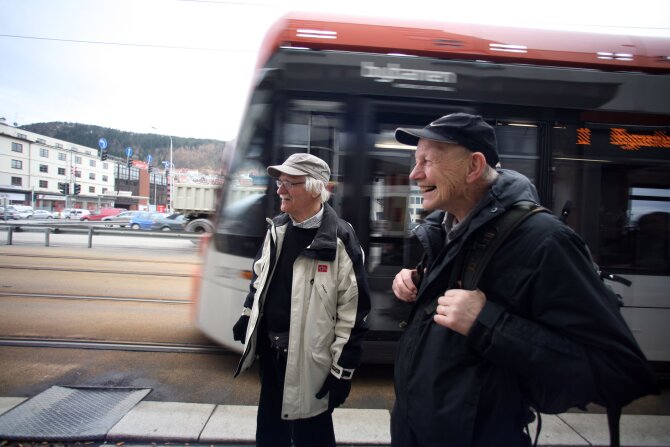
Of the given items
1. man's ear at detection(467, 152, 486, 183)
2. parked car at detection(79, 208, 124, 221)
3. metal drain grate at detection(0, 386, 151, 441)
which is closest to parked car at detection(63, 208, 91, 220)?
parked car at detection(79, 208, 124, 221)

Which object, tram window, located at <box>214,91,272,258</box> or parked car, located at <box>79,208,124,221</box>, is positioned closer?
tram window, located at <box>214,91,272,258</box>

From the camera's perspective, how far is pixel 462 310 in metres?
1.20

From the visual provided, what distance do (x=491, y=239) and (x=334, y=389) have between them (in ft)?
4.04

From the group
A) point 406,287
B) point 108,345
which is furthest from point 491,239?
point 108,345

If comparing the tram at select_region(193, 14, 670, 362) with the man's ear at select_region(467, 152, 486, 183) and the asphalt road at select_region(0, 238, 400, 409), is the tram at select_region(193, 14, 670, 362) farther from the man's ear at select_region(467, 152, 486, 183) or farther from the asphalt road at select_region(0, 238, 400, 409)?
the man's ear at select_region(467, 152, 486, 183)

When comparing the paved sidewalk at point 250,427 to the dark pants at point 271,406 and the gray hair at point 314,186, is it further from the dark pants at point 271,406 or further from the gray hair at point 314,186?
the gray hair at point 314,186

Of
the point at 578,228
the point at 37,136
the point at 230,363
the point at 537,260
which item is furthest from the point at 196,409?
the point at 37,136

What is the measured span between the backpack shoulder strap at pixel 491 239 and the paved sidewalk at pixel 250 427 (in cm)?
221

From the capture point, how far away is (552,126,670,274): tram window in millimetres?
3842

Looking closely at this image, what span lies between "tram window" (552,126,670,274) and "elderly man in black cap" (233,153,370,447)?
2.79 meters

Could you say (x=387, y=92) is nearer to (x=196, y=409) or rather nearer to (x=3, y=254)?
(x=196, y=409)

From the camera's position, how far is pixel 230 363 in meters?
4.54

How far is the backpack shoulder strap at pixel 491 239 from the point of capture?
1219 millimetres

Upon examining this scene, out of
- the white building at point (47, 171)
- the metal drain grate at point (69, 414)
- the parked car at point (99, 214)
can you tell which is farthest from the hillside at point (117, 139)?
the metal drain grate at point (69, 414)
